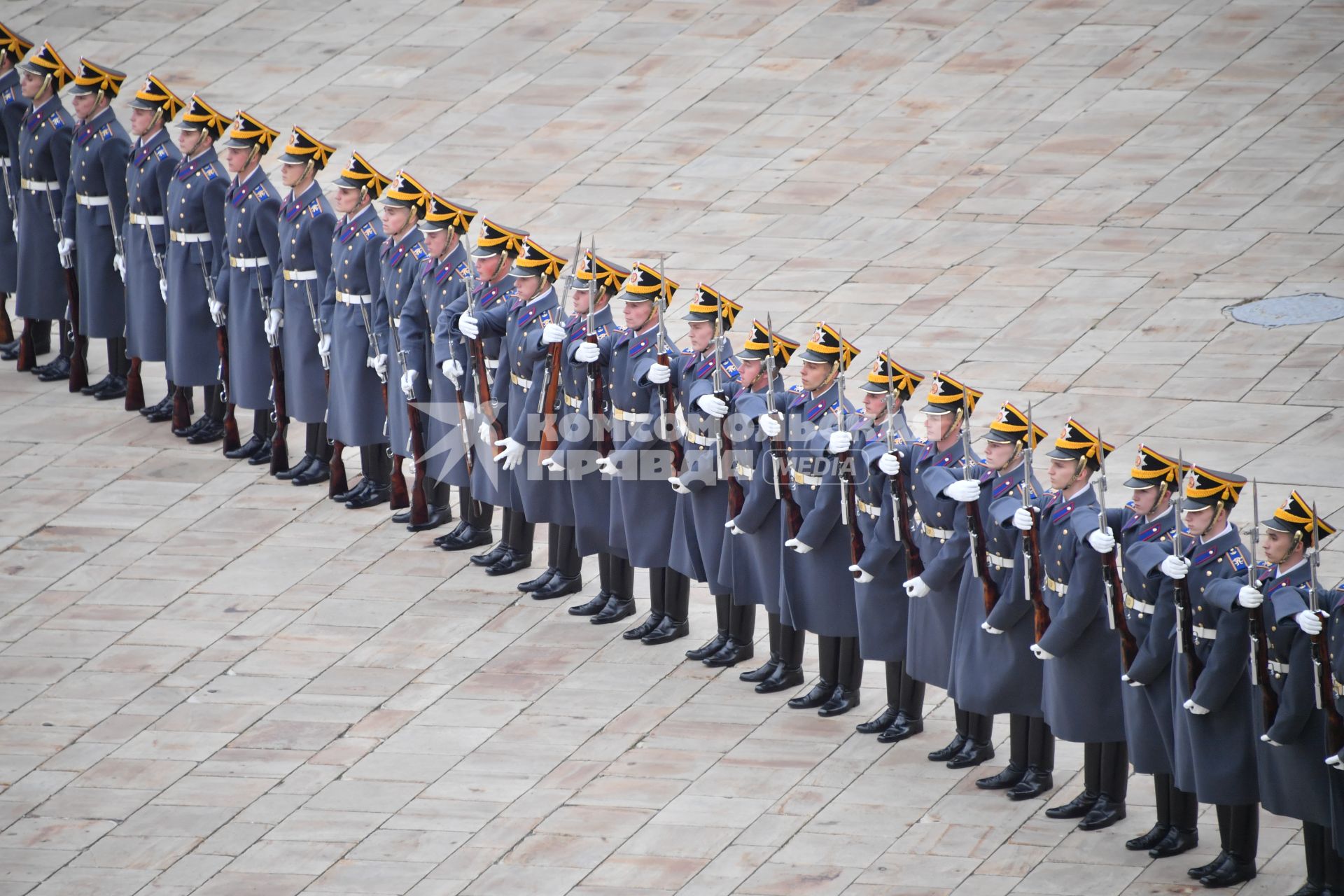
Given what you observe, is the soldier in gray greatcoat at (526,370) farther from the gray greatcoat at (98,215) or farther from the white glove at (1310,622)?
the white glove at (1310,622)

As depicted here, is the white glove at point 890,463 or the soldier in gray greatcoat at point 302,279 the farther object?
the soldier in gray greatcoat at point 302,279

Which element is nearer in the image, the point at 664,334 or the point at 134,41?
the point at 664,334

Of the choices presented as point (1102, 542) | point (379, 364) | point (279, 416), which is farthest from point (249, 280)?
point (1102, 542)

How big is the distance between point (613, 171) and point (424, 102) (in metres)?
2.32

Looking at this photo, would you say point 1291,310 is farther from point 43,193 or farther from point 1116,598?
point 43,193

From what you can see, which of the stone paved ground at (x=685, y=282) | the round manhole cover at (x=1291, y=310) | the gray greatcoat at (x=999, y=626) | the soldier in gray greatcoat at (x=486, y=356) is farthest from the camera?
the round manhole cover at (x=1291, y=310)

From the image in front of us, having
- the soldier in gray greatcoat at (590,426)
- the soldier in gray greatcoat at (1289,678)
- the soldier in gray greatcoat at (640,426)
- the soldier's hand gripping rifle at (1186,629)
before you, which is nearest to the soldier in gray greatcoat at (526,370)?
the soldier in gray greatcoat at (590,426)

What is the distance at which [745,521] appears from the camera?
11445 mm

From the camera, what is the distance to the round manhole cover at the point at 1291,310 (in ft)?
53.0

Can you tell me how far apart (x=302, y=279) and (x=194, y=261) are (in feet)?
3.26

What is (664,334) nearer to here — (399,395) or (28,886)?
(399,395)

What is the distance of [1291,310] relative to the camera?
16.3 meters

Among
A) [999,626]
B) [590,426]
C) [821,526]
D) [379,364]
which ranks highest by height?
[379,364]

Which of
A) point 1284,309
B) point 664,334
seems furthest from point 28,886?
point 1284,309
